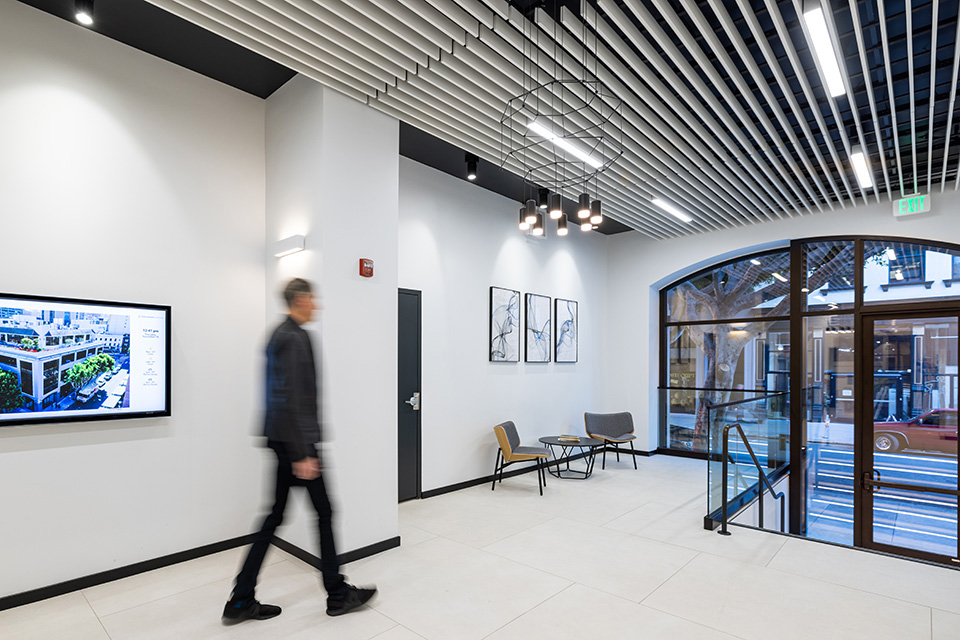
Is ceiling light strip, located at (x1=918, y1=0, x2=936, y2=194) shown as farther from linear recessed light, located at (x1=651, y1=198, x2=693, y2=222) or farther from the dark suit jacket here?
the dark suit jacket

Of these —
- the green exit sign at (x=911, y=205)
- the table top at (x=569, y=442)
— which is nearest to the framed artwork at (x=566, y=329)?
the table top at (x=569, y=442)

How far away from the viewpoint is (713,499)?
4734 mm

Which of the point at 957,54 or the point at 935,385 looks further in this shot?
the point at 935,385

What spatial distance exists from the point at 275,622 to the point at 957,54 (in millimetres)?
5269

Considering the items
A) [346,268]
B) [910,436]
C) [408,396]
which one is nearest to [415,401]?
[408,396]

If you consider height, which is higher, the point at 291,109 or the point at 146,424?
the point at 291,109

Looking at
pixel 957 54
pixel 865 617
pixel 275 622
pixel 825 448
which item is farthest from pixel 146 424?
pixel 825 448

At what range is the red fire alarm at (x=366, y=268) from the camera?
3885mm

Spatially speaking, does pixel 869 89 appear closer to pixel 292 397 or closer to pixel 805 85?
pixel 805 85

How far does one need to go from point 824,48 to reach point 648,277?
5312 millimetres

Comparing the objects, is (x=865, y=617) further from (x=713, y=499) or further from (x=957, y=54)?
(x=957, y=54)

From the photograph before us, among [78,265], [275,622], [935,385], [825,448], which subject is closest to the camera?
[275,622]

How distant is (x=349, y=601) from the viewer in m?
2.97

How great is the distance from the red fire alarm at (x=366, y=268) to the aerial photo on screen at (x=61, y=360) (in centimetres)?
156
